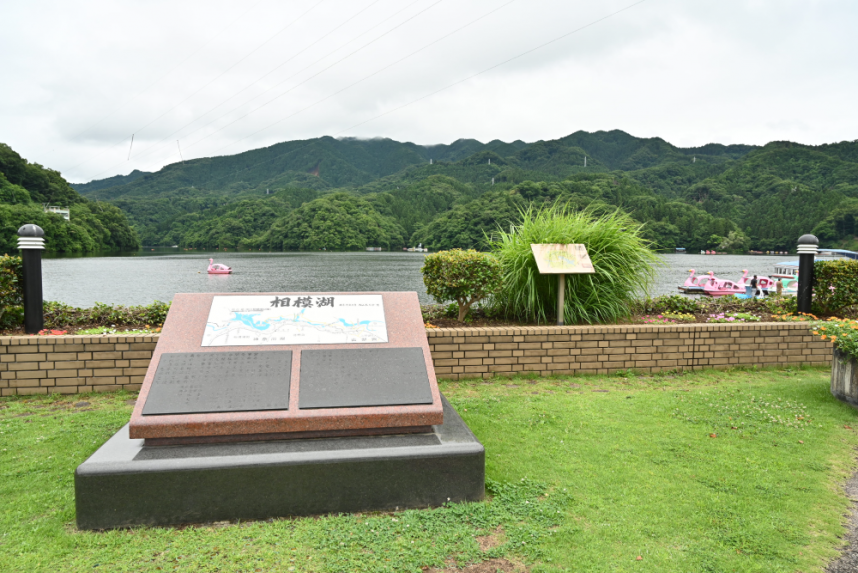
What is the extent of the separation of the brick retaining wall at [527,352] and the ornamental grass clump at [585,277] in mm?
520

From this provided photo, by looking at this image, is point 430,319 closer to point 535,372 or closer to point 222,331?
point 535,372

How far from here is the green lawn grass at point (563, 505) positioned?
2.31 meters

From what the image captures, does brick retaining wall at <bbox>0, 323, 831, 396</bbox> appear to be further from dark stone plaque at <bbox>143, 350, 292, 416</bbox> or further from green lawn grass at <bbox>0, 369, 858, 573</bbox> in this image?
dark stone plaque at <bbox>143, 350, 292, 416</bbox>

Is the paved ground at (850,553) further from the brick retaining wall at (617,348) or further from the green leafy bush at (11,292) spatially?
the green leafy bush at (11,292)

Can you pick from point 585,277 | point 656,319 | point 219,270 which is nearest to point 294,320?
point 585,277

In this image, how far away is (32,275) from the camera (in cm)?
525

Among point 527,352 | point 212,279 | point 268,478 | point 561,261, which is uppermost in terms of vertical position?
point 561,261

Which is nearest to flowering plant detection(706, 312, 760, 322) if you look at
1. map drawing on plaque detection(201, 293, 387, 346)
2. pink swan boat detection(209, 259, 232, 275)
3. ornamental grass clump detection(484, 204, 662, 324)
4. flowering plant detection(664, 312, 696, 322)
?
flowering plant detection(664, 312, 696, 322)

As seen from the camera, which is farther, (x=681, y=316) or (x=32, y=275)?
(x=681, y=316)

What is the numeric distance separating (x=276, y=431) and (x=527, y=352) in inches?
134

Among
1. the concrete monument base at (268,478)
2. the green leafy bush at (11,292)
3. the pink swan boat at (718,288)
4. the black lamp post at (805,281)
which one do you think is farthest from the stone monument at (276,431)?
the pink swan boat at (718,288)

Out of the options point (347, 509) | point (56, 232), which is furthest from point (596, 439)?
point (56, 232)

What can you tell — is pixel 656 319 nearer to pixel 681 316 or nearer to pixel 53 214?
pixel 681 316

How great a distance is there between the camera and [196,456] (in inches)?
105
